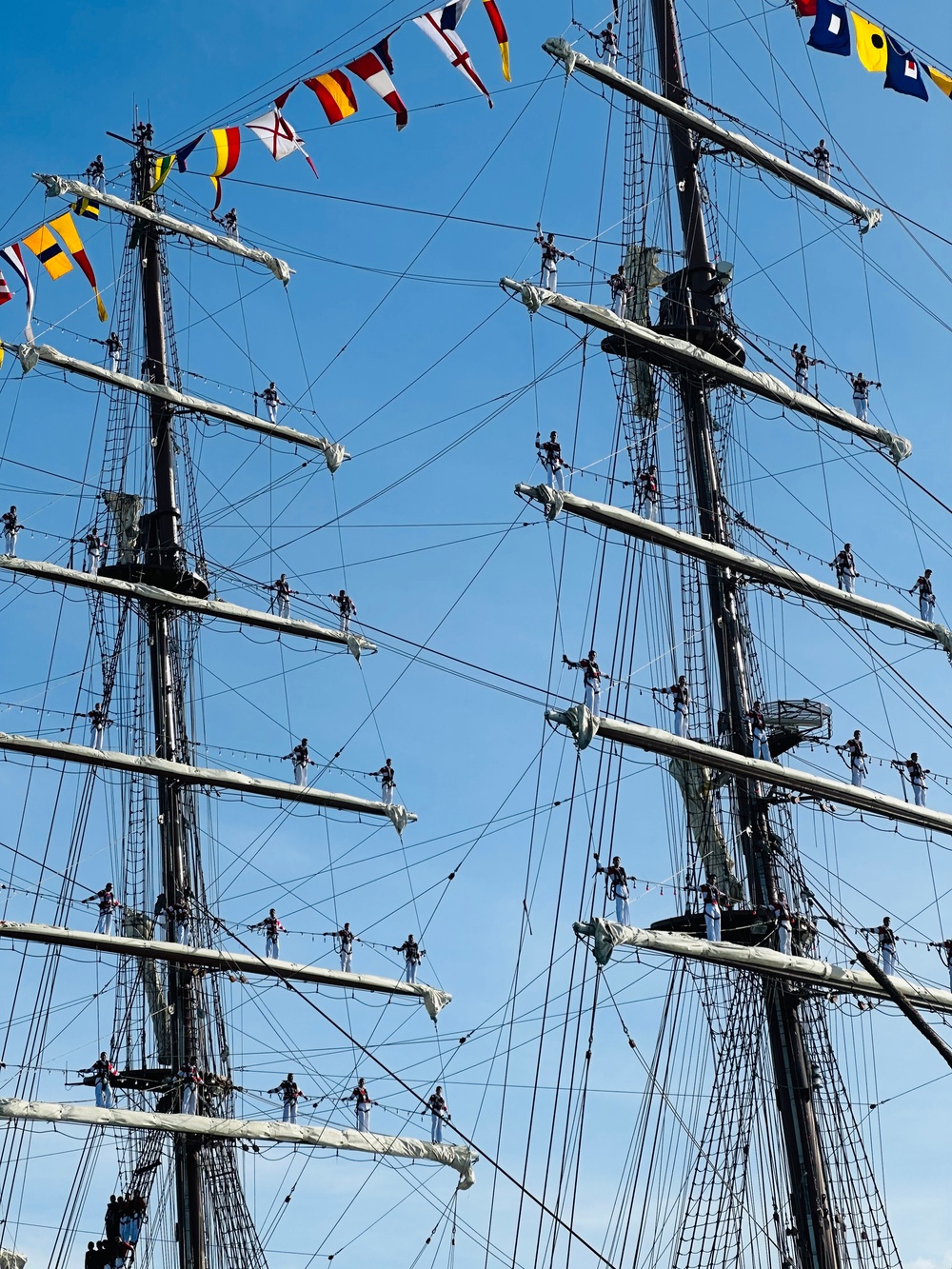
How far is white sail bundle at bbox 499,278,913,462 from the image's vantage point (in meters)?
31.6

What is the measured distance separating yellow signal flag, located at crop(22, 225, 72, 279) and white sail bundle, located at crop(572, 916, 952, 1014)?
51.0 ft

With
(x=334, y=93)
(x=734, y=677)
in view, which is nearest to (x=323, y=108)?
(x=334, y=93)

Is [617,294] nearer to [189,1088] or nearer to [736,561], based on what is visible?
[736,561]

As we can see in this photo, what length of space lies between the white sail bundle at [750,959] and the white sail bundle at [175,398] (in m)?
15.2

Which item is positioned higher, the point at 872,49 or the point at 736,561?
the point at 872,49

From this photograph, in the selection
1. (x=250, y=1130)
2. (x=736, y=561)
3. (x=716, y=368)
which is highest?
(x=716, y=368)

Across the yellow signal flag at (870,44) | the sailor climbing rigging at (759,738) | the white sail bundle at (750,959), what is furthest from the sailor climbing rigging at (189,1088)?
the yellow signal flag at (870,44)

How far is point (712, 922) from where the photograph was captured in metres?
28.2

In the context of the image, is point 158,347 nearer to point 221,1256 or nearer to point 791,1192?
point 221,1256

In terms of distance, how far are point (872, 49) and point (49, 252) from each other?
1438cm

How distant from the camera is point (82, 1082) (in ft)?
105

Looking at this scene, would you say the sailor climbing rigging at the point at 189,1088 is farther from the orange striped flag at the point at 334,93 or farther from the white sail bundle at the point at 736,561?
the orange striped flag at the point at 334,93

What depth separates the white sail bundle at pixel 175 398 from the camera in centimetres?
3691

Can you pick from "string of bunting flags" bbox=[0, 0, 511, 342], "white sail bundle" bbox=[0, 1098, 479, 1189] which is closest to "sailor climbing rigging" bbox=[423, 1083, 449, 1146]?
"white sail bundle" bbox=[0, 1098, 479, 1189]
